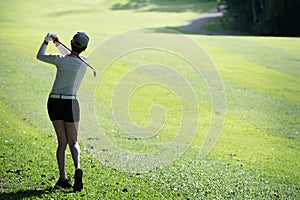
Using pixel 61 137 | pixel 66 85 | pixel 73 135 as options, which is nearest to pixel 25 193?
pixel 61 137

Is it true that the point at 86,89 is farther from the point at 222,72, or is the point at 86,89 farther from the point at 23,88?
the point at 222,72

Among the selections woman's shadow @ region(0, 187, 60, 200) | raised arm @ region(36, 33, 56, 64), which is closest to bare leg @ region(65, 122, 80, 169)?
woman's shadow @ region(0, 187, 60, 200)

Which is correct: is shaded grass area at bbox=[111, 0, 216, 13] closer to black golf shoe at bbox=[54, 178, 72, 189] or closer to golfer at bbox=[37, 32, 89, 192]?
black golf shoe at bbox=[54, 178, 72, 189]

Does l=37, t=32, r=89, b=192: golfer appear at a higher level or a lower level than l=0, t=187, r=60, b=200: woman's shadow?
higher

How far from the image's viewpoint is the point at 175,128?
14609 millimetres

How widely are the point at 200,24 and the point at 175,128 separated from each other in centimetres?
4652

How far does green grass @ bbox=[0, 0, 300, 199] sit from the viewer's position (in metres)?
8.92

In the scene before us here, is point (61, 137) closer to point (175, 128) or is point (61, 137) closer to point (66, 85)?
point (66, 85)

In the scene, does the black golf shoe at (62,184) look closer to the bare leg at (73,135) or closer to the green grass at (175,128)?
the green grass at (175,128)

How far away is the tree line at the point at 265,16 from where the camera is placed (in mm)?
47406

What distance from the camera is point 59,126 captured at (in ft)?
24.6

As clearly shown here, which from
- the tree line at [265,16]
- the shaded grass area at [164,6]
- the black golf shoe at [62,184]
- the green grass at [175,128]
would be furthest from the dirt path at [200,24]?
the black golf shoe at [62,184]

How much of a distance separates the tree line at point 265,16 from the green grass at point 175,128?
15.2m

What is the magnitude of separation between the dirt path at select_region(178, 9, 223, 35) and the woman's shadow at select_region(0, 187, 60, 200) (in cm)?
4374
